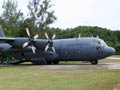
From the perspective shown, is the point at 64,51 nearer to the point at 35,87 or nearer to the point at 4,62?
the point at 4,62

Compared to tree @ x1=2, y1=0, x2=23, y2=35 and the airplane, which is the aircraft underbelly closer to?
the airplane

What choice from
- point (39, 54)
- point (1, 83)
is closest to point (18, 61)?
point (39, 54)

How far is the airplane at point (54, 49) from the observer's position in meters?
44.7

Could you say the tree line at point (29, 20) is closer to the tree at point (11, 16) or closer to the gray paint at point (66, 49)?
the tree at point (11, 16)

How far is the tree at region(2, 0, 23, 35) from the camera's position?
9106 centimetres

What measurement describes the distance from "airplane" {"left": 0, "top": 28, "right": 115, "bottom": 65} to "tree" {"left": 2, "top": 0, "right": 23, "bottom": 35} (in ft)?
140

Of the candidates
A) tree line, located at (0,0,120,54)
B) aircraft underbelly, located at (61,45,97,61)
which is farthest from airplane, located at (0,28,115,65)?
tree line, located at (0,0,120,54)

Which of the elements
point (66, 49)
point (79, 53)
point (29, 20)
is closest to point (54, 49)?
point (66, 49)

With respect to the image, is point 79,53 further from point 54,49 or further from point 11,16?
point 11,16

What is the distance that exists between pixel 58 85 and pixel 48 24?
219 ft

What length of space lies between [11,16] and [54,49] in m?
48.4

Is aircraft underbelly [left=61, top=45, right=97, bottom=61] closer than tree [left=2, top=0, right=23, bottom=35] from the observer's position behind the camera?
Yes

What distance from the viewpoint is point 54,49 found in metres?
46.7

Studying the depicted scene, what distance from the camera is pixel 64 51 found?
151 ft
